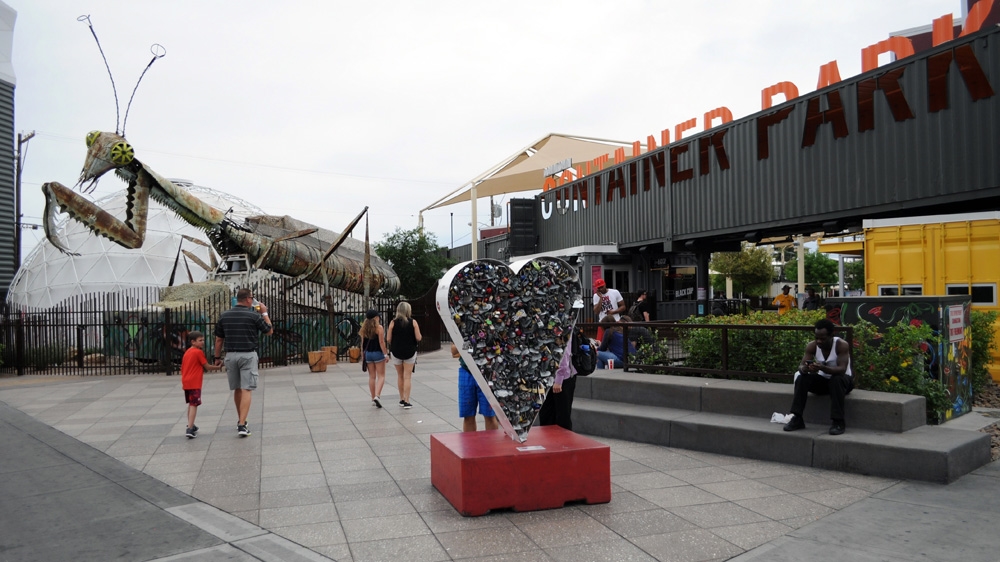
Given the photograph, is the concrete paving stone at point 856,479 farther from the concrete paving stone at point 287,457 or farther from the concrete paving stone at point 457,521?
the concrete paving stone at point 287,457

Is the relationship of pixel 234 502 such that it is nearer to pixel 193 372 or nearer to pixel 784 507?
pixel 193 372

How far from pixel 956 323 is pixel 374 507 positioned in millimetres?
6781

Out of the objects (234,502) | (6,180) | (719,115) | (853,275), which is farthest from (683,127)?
(853,275)

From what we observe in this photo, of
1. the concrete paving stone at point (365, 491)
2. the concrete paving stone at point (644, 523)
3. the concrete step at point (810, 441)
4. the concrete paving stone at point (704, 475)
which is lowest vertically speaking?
the concrete paving stone at point (704, 475)

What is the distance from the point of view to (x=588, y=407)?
8492 millimetres

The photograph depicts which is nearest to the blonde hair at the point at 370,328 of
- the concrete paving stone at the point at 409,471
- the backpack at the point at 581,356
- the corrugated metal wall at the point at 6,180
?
the concrete paving stone at the point at 409,471

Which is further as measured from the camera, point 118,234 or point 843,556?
point 118,234

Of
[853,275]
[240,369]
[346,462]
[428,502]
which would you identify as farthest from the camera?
[853,275]

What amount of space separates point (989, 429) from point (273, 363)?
1540 centimetres

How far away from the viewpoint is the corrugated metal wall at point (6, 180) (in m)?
24.1

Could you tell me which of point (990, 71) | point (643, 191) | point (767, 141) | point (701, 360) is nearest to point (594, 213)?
point (643, 191)

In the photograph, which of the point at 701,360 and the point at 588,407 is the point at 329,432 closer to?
the point at 588,407

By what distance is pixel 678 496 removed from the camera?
5754mm

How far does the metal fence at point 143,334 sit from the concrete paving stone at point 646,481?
1350cm
